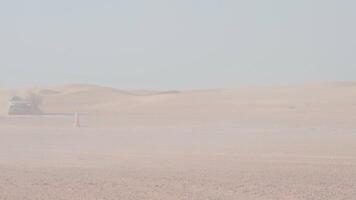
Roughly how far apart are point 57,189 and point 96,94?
2307 inches

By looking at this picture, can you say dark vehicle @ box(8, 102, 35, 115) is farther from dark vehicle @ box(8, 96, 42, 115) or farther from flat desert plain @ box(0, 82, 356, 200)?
flat desert plain @ box(0, 82, 356, 200)

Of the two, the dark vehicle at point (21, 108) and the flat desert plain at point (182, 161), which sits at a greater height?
the dark vehicle at point (21, 108)

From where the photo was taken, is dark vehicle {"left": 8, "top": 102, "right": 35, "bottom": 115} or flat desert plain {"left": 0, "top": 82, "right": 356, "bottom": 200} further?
dark vehicle {"left": 8, "top": 102, "right": 35, "bottom": 115}

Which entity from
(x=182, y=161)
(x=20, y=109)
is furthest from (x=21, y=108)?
(x=182, y=161)

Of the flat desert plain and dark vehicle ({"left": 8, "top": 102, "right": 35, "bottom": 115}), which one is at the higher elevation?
dark vehicle ({"left": 8, "top": 102, "right": 35, "bottom": 115})

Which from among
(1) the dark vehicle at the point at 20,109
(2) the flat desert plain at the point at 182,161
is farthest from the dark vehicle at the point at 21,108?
(2) the flat desert plain at the point at 182,161

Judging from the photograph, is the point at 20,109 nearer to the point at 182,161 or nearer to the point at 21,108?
the point at 21,108

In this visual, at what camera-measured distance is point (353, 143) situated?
71.6ft

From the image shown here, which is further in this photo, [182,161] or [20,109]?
[20,109]

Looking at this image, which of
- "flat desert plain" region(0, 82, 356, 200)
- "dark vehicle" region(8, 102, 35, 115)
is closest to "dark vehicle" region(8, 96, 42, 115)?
"dark vehicle" region(8, 102, 35, 115)

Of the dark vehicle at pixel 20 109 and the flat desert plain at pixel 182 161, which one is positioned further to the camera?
the dark vehicle at pixel 20 109

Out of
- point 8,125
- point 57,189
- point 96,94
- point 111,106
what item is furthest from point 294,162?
point 96,94

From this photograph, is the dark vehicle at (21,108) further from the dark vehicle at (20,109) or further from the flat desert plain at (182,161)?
the flat desert plain at (182,161)

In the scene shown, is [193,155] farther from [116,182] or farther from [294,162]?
[116,182]
